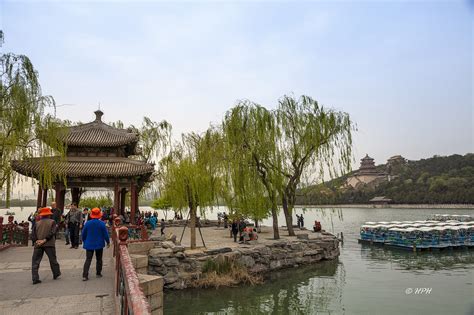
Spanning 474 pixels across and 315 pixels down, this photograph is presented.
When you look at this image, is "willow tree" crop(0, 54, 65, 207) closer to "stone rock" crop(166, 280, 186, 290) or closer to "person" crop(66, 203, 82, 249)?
"person" crop(66, 203, 82, 249)

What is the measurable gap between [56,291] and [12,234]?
7768 millimetres

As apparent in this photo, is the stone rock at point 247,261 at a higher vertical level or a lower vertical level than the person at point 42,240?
lower

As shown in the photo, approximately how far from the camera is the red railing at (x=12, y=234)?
11.3 meters

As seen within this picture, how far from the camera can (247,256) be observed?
1505 cm

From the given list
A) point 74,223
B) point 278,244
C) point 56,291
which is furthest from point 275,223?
point 56,291

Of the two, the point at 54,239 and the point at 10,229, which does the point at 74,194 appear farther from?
the point at 54,239

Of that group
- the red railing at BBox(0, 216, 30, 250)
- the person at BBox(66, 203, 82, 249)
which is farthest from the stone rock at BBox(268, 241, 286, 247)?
the red railing at BBox(0, 216, 30, 250)

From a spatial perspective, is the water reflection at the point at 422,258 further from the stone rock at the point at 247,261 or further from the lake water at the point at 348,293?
the stone rock at the point at 247,261

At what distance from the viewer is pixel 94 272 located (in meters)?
7.01

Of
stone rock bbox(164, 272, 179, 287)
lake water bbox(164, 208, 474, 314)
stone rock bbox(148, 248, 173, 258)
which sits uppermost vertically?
stone rock bbox(148, 248, 173, 258)

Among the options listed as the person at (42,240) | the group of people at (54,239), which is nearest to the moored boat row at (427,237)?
the group of people at (54,239)

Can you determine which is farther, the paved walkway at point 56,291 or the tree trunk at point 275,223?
the tree trunk at point 275,223

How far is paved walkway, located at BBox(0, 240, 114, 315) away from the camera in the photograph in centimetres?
469

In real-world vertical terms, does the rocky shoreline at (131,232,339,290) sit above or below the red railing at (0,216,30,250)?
below
